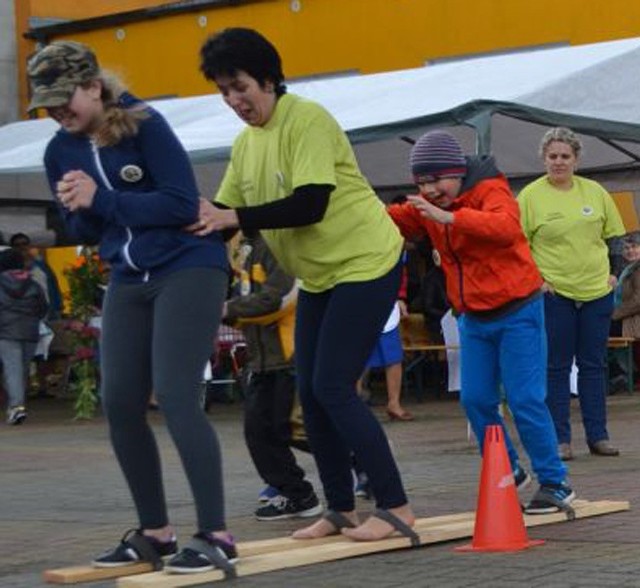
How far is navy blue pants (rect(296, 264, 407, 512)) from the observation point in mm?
6930

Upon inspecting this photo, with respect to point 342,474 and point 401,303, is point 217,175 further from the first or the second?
point 342,474

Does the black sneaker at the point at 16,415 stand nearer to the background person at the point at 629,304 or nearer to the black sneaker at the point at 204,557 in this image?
the background person at the point at 629,304

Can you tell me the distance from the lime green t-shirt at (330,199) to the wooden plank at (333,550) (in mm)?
963

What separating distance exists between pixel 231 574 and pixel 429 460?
16.6ft

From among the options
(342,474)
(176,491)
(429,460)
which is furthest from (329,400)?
(429,460)

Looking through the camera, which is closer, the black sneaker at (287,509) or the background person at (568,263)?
the black sneaker at (287,509)

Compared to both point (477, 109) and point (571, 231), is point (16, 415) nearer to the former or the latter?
point (477, 109)

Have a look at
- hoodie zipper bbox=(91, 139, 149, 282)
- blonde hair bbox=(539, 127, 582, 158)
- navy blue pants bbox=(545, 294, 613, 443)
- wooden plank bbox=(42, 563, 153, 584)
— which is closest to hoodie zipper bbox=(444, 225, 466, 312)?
hoodie zipper bbox=(91, 139, 149, 282)

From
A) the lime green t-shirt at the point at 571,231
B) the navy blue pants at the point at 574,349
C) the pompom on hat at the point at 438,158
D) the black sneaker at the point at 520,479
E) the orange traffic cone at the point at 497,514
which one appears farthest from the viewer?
the navy blue pants at the point at 574,349

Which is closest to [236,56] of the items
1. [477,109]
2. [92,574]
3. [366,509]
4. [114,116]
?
[114,116]

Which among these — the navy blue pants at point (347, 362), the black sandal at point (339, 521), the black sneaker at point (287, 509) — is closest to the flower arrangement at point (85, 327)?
the black sneaker at point (287, 509)

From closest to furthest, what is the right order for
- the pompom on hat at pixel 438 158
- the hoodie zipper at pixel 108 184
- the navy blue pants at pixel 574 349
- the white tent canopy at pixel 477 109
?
the hoodie zipper at pixel 108 184
the pompom on hat at pixel 438 158
the navy blue pants at pixel 574 349
the white tent canopy at pixel 477 109

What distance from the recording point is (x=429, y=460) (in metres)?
11.4

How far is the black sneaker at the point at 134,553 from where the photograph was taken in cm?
665
